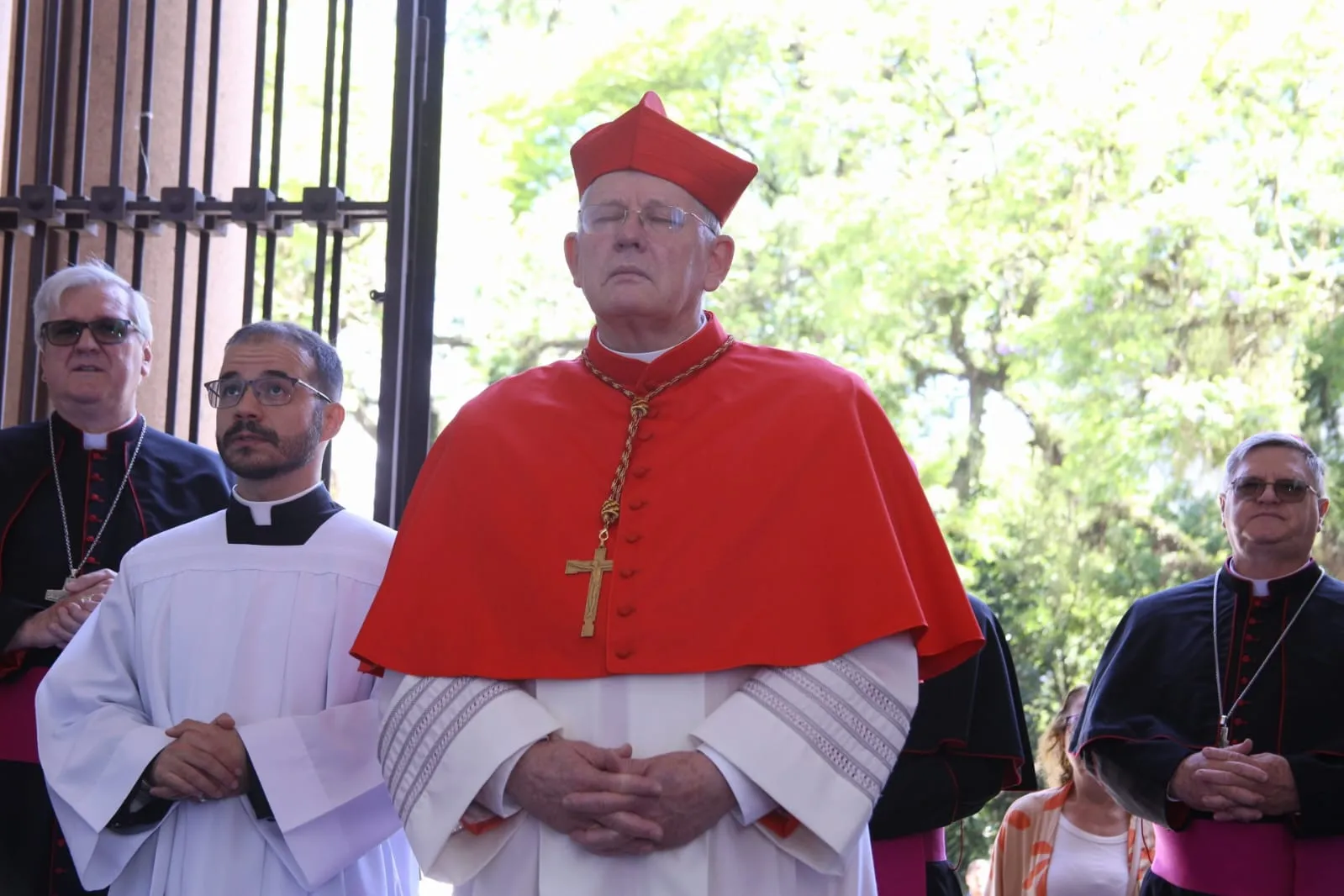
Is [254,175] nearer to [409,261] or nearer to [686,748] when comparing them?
[409,261]

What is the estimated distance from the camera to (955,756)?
348 centimetres

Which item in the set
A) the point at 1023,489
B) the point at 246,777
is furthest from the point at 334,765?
the point at 1023,489

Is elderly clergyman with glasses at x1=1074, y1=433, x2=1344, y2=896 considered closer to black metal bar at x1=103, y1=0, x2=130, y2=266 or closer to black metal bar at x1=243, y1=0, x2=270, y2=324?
black metal bar at x1=243, y1=0, x2=270, y2=324

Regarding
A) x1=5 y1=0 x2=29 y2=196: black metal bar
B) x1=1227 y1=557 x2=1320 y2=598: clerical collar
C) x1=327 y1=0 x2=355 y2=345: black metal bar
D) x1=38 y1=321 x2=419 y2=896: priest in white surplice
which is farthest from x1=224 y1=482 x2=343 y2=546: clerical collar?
x1=1227 y1=557 x2=1320 y2=598: clerical collar

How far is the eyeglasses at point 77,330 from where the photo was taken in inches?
152

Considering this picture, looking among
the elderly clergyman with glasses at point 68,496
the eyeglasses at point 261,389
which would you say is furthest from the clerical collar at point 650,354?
the elderly clergyman with glasses at point 68,496

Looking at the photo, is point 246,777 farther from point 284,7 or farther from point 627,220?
point 284,7

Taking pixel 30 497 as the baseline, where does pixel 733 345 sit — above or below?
above

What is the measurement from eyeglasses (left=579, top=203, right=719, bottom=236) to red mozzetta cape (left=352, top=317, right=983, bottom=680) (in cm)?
25

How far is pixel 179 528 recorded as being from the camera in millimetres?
3498

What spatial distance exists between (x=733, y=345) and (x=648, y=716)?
2.59ft

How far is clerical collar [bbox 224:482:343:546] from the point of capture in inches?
134

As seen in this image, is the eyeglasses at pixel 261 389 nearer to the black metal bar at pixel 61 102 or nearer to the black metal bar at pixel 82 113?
the black metal bar at pixel 82 113

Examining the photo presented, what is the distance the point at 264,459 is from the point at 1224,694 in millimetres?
2439
